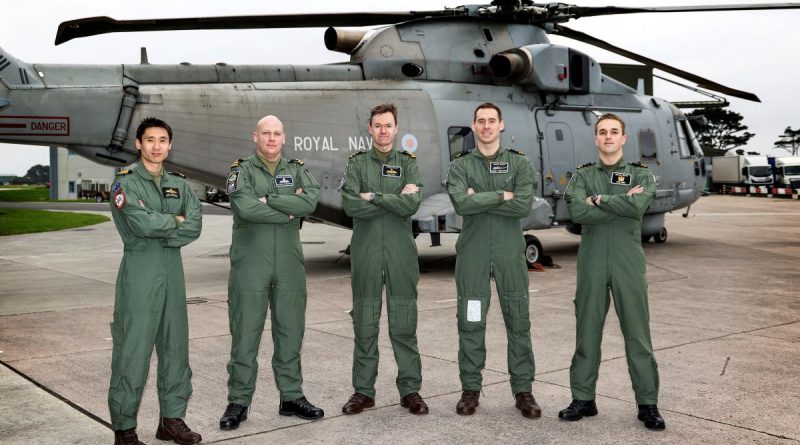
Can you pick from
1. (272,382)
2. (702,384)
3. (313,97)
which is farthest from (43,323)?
(702,384)

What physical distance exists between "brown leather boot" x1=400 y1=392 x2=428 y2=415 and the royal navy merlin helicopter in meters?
5.90

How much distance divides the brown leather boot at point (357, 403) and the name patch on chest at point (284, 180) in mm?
1403

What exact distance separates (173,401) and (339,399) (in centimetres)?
120

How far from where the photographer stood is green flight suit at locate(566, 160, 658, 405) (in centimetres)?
444

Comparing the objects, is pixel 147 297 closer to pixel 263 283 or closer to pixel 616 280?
pixel 263 283

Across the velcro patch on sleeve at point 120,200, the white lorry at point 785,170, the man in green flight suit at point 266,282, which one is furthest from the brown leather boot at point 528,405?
the white lorry at point 785,170

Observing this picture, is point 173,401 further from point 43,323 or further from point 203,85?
point 203,85

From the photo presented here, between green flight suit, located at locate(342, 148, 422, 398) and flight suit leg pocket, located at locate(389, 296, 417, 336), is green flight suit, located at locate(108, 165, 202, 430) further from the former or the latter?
flight suit leg pocket, located at locate(389, 296, 417, 336)

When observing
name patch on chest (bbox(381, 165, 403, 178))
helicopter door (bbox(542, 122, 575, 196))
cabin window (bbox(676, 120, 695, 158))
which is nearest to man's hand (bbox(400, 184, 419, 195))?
name patch on chest (bbox(381, 165, 403, 178))

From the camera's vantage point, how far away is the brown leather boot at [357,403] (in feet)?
15.0

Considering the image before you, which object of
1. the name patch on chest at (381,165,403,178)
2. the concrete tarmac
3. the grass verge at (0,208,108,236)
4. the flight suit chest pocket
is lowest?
the concrete tarmac

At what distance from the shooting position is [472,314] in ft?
15.5

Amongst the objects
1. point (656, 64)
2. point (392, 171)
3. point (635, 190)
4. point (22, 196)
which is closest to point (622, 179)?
point (635, 190)

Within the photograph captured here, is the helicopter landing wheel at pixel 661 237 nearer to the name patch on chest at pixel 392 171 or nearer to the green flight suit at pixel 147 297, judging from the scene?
the name patch on chest at pixel 392 171
